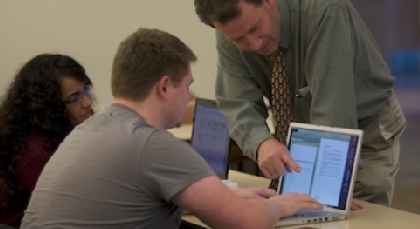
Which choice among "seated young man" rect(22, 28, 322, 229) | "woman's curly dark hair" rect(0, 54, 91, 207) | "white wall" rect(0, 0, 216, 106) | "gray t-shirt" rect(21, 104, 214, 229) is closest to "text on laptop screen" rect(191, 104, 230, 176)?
"woman's curly dark hair" rect(0, 54, 91, 207)

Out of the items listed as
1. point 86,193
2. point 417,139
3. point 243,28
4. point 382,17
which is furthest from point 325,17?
point 417,139

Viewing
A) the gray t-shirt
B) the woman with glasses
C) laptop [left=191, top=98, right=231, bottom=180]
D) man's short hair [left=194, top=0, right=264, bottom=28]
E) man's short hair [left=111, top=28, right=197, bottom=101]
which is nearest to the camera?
the gray t-shirt

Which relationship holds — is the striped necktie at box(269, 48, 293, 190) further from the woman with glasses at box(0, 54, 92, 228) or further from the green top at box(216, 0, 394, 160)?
the woman with glasses at box(0, 54, 92, 228)

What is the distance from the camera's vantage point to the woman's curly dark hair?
2574mm

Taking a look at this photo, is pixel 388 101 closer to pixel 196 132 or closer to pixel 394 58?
pixel 196 132

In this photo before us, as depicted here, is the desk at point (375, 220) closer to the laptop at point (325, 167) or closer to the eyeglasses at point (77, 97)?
the laptop at point (325, 167)

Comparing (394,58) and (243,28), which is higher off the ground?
(243,28)

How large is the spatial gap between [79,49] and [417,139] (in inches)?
125

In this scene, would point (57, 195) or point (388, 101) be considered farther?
point (388, 101)

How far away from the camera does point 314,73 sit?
7.76ft

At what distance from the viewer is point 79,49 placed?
5.51m

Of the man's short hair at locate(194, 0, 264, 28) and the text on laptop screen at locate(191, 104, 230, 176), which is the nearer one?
the man's short hair at locate(194, 0, 264, 28)

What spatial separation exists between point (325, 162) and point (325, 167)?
2cm

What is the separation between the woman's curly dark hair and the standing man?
2.10ft
